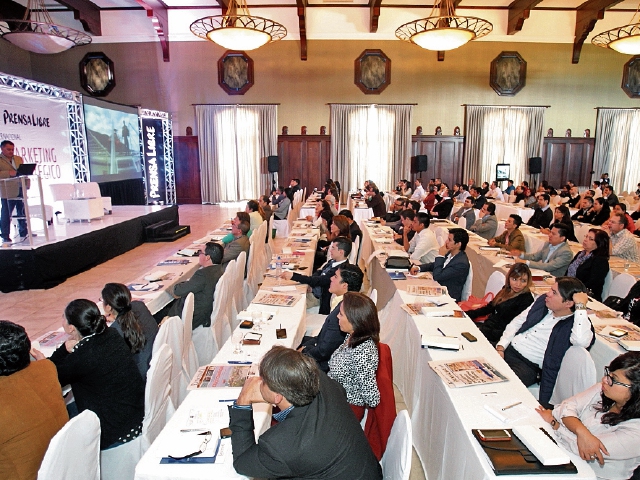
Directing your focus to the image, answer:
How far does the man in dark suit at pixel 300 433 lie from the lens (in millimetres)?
1793

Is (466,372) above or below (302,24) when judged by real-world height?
below

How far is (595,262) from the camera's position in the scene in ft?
16.3

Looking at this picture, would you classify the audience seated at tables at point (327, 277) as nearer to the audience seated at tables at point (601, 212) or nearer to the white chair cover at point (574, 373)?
the white chair cover at point (574, 373)

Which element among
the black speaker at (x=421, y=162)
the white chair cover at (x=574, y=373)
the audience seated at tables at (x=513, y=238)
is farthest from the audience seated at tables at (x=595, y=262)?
the black speaker at (x=421, y=162)

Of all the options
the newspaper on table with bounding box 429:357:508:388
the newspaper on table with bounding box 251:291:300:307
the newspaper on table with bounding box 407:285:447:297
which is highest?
the newspaper on table with bounding box 251:291:300:307

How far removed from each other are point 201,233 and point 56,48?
5.10 metres

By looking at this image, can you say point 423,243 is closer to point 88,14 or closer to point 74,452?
point 74,452

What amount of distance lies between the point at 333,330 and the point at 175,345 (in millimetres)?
1168

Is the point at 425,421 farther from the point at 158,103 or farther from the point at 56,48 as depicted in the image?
the point at 158,103

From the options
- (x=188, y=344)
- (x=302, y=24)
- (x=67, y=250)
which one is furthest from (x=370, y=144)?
(x=188, y=344)

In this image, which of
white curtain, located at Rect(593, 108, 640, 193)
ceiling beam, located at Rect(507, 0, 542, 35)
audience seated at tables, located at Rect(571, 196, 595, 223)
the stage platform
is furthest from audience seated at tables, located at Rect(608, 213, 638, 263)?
white curtain, located at Rect(593, 108, 640, 193)

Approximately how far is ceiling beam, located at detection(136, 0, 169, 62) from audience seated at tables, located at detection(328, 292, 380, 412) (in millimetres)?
15560

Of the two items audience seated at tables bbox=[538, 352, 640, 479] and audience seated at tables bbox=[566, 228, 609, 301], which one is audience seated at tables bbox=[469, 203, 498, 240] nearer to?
audience seated at tables bbox=[566, 228, 609, 301]

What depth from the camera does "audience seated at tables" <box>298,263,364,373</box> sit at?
3.14 meters
